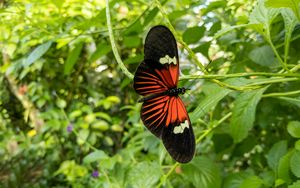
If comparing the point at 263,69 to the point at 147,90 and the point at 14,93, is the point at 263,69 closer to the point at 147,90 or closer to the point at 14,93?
the point at 147,90

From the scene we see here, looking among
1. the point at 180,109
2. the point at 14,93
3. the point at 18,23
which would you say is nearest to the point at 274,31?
the point at 180,109

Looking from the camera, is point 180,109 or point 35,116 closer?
point 180,109

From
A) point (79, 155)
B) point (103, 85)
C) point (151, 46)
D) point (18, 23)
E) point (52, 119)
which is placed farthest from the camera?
point (103, 85)

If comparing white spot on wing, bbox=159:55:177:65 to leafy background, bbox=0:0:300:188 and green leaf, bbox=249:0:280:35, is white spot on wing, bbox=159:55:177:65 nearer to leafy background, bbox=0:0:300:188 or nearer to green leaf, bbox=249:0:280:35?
leafy background, bbox=0:0:300:188

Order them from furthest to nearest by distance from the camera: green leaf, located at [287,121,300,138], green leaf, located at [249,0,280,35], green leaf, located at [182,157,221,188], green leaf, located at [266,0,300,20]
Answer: green leaf, located at [182,157,221,188], green leaf, located at [287,121,300,138], green leaf, located at [249,0,280,35], green leaf, located at [266,0,300,20]

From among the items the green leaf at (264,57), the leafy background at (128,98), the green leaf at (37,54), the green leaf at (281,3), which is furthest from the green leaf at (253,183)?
the green leaf at (37,54)

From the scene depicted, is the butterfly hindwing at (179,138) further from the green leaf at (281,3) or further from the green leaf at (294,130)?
the green leaf at (294,130)

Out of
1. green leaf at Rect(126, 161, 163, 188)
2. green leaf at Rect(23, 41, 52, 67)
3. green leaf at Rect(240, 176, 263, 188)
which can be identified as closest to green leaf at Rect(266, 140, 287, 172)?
green leaf at Rect(240, 176, 263, 188)
